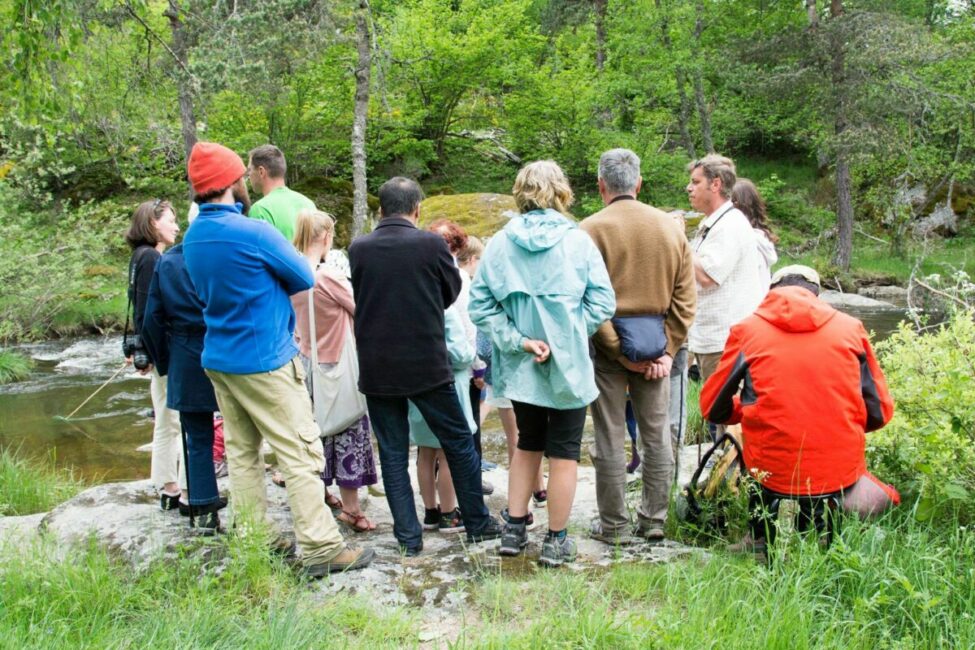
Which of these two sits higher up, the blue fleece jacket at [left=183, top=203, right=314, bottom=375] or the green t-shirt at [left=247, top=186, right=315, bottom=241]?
the green t-shirt at [left=247, top=186, right=315, bottom=241]

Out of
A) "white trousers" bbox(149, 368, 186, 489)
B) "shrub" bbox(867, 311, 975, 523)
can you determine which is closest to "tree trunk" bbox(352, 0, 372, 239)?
"white trousers" bbox(149, 368, 186, 489)

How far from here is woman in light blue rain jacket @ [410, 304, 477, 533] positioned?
163 inches

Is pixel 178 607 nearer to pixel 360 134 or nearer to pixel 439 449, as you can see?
pixel 439 449

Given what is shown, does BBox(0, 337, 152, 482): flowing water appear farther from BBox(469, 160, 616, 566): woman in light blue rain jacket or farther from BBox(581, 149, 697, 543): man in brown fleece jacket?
BBox(581, 149, 697, 543): man in brown fleece jacket

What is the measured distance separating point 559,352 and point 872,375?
4.38 feet

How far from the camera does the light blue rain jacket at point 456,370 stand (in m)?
4.11

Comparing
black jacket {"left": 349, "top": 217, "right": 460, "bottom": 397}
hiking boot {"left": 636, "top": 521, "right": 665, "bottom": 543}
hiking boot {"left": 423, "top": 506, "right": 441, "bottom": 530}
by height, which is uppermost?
black jacket {"left": 349, "top": 217, "right": 460, "bottom": 397}

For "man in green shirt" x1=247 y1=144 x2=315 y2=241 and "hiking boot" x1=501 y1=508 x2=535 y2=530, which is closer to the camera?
"hiking boot" x1=501 y1=508 x2=535 y2=530

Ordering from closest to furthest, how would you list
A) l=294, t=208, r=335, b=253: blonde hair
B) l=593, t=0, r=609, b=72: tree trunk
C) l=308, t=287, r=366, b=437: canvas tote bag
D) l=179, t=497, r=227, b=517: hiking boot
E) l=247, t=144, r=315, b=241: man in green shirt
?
l=179, t=497, r=227, b=517: hiking boot < l=294, t=208, r=335, b=253: blonde hair < l=308, t=287, r=366, b=437: canvas tote bag < l=247, t=144, r=315, b=241: man in green shirt < l=593, t=0, r=609, b=72: tree trunk

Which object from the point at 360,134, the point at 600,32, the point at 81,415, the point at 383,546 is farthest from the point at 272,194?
the point at 600,32

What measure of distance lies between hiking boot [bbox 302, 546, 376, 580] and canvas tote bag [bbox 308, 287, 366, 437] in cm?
79

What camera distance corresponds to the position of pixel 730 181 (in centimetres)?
451

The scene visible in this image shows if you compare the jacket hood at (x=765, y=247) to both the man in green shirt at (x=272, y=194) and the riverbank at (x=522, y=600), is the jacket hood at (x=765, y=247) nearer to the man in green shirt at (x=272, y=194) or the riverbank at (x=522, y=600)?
the riverbank at (x=522, y=600)

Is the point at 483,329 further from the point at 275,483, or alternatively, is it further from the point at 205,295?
the point at 275,483
